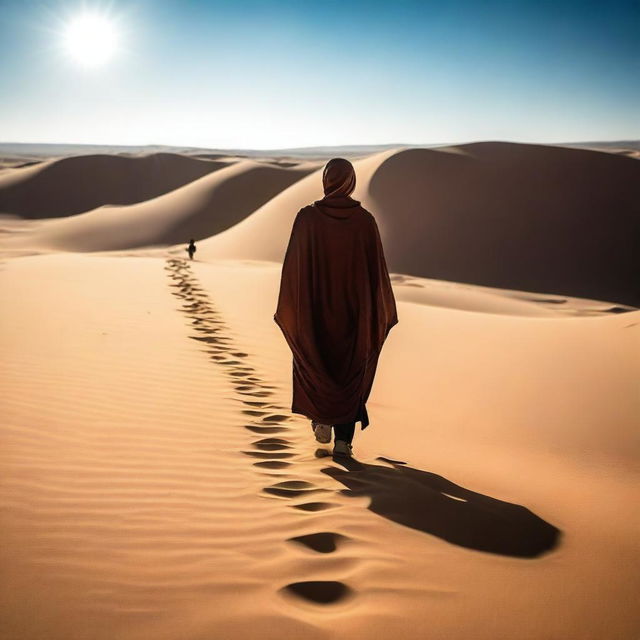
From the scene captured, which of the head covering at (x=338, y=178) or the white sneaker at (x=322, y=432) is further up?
the head covering at (x=338, y=178)

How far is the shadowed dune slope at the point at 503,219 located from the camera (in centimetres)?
2456

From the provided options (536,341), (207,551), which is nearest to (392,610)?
(207,551)

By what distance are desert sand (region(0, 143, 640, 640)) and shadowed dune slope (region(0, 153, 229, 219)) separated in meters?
61.0

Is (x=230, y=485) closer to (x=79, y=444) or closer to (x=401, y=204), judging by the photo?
(x=79, y=444)

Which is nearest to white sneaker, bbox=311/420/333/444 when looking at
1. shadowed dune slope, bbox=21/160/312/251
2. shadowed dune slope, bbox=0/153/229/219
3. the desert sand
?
the desert sand

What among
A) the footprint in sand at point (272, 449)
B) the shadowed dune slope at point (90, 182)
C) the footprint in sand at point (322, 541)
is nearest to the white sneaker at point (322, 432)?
the footprint in sand at point (272, 449)

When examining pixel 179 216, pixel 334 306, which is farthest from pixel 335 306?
pixel 179 216

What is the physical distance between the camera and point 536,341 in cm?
810

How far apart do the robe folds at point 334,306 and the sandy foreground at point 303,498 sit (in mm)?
448

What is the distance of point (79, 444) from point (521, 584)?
2.79 meters

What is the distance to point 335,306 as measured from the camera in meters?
4.09

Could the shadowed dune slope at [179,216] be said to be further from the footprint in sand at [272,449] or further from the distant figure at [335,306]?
the distant figure at [335,306]

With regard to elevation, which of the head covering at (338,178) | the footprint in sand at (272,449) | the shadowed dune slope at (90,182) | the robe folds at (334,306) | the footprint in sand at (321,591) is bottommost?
the footprint in sand at (272,449)

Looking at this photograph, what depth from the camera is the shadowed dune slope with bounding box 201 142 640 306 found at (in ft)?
80.6
